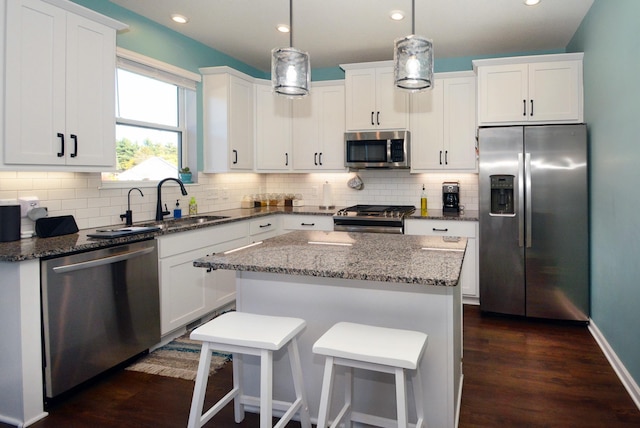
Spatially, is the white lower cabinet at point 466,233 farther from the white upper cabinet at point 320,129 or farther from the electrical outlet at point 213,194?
the electrical outlet at point 213,194

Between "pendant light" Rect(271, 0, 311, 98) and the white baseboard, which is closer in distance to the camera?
"pendant light" Rect(271, 0, 311, 98)

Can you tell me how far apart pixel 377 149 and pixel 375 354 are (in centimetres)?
326

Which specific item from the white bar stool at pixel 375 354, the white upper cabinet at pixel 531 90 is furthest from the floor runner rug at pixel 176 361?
the white upper cabinet at pixel 531 90

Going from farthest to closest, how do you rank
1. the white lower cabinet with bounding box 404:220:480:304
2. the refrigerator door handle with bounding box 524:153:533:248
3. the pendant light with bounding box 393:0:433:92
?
the white lower cabinet with bounding box 404:220:480:304
the refrigerator door handle with bounding box 524:153:533:248
the pendant light with bounding box 393:0:433:92

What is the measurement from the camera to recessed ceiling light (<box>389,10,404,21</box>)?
140 inches

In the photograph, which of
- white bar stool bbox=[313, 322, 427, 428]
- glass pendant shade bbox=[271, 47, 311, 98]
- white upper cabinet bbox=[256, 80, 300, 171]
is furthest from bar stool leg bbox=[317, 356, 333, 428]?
white upper cabinet bbox=[256, 80, 300, 171]

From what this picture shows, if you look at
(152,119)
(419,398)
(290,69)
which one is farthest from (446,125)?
(419,398)

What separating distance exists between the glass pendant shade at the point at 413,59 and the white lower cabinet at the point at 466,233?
2297mm

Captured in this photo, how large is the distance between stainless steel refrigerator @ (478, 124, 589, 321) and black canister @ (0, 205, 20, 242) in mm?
3443

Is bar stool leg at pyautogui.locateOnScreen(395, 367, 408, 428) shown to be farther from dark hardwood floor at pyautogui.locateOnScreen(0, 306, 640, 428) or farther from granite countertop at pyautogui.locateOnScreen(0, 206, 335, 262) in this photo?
granite countertop at pyautogui.locateOnScreen(0, 206, 335, 262)

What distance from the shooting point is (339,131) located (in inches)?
193

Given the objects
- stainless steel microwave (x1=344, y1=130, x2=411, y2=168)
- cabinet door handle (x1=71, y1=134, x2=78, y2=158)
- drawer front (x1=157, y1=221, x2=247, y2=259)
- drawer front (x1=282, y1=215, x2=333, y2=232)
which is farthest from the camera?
drawer front (x1=282, y1=215, x2=333, y2=232)

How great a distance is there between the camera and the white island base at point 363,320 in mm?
1978

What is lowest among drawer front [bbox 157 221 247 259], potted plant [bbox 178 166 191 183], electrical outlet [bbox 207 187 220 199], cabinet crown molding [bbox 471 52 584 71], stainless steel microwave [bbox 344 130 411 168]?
drawer front [bbox 157 221 247 259]
